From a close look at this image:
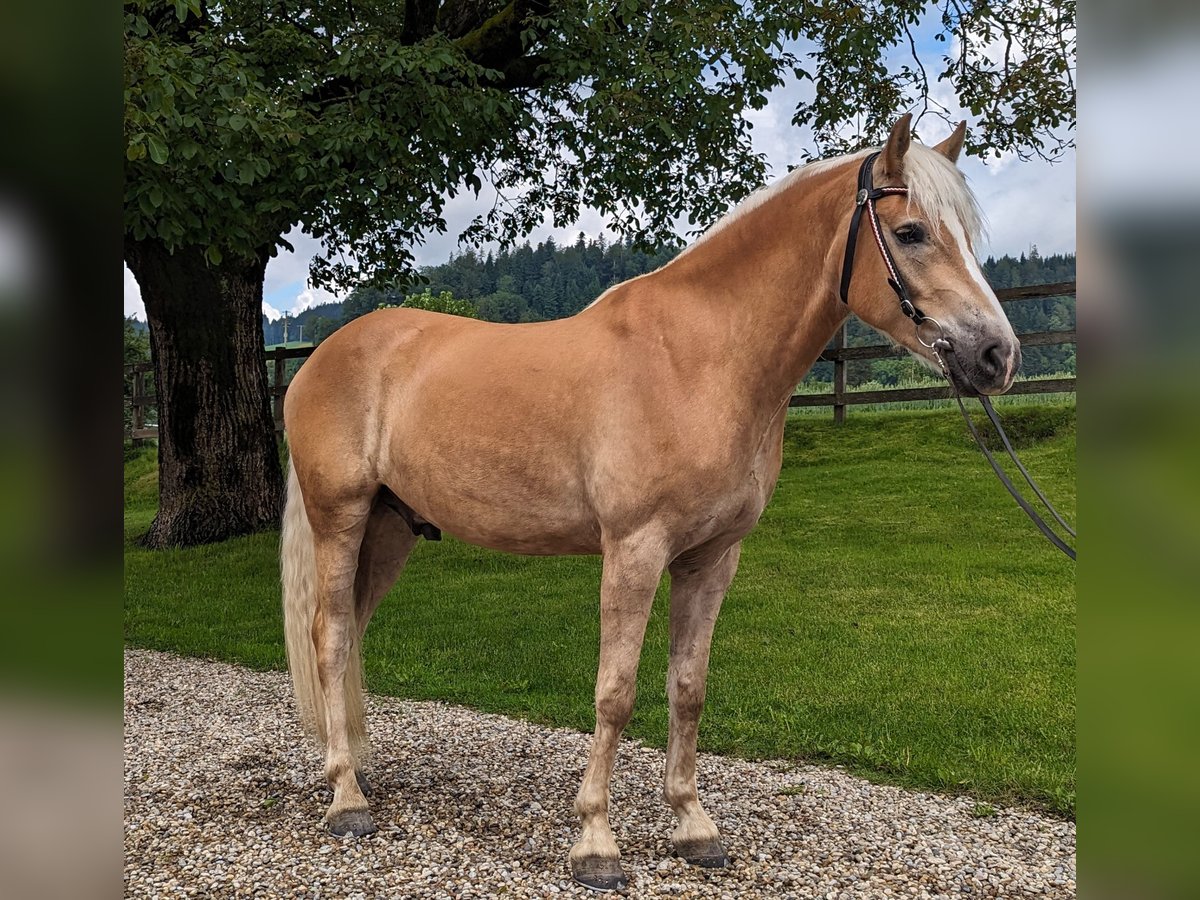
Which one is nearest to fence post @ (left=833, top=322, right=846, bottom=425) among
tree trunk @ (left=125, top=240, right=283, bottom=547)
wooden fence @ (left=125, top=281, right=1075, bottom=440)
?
wooden fence @ (left=125, top=281, right=1075, bottom=440)

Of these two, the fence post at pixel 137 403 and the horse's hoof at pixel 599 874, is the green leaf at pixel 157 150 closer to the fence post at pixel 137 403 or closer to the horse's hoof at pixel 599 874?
the horse's hoof at pixel 599 874

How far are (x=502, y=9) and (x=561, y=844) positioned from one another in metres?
8.82

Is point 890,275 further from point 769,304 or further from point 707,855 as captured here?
point 707,855

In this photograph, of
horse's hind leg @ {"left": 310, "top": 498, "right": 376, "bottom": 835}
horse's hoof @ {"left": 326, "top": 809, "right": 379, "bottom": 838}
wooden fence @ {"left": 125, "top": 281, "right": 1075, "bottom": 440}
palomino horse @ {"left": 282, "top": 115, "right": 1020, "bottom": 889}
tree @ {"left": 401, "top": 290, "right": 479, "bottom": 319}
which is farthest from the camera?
tree @ {"left": 401, "top": 290, "right": 479, "bottom": 319}

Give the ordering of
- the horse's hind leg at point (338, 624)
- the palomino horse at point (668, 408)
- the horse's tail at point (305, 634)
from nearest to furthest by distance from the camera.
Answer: the palomino horse at point (668, 408) < the horse's hind leg at point (338, 624) < the horse's tail at point (305, 634)

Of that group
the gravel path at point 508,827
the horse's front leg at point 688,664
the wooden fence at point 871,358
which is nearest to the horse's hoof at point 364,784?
the gravel path at point 508,827

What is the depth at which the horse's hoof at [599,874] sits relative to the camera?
3.10 meters

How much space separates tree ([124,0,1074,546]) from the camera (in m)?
6.04

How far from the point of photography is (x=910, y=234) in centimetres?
271

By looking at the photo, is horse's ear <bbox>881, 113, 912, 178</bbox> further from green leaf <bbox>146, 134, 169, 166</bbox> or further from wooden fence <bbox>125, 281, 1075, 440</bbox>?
wooden fence <bbox>125, 281, 1075, 440</bbox>

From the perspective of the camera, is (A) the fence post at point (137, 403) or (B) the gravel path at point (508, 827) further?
(A) the fence post at point (137, 403)

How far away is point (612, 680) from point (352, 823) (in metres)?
1.36

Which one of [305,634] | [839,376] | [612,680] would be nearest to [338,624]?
[305,634]

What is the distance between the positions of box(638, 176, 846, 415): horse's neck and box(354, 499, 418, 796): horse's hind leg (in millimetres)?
1791
